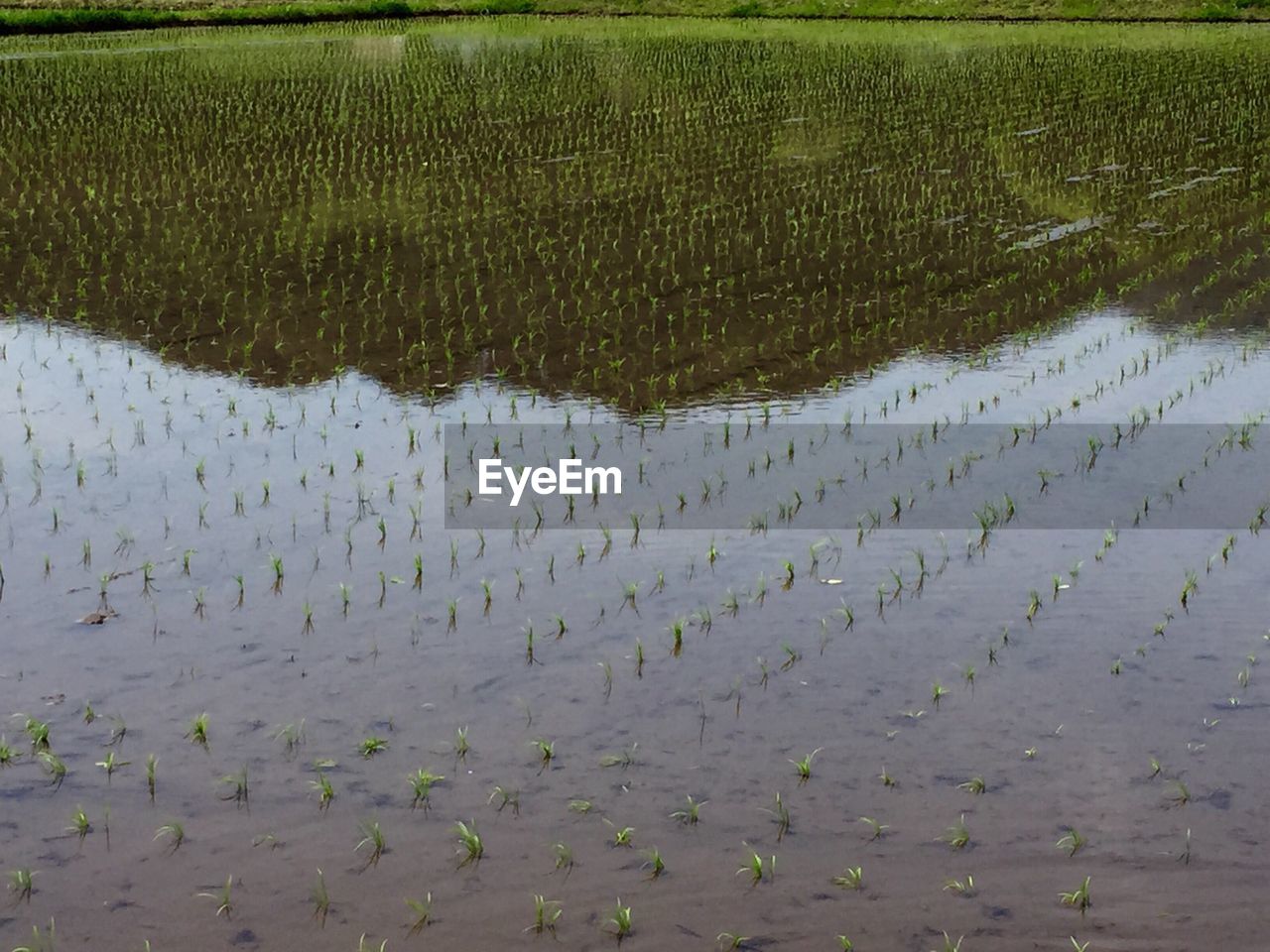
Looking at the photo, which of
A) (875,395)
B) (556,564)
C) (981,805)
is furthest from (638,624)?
(875,395)

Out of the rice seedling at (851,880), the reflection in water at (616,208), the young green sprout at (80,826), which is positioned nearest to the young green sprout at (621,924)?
the rice seedling at (851,880)

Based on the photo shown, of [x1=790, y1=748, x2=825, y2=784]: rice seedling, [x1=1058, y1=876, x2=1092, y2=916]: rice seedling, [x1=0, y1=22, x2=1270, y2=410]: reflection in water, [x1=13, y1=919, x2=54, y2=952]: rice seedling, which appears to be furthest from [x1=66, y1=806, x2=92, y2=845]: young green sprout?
[x1=0, y1=22, x2=1270, y2=410]: reflection in water

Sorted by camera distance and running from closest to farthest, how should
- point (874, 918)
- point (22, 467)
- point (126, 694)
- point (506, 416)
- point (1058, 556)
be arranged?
1. point (874, 918)
2. point (126, 694)
3. point (1058, 556)
4. point (22, 467)
5. point (506, 416)

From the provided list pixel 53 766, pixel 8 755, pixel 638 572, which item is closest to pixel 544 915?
pixel 53 766

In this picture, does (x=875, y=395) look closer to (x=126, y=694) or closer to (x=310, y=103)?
(x=126, y=694)

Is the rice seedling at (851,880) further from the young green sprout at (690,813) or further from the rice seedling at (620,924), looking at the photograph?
the rice seedling at (620,924)

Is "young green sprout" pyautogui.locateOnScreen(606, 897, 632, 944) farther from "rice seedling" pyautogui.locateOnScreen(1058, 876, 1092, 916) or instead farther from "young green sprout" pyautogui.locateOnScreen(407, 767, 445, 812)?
"rice seedling" pyautogui.locateOnScreen(1058, 876, 1092, 916)
